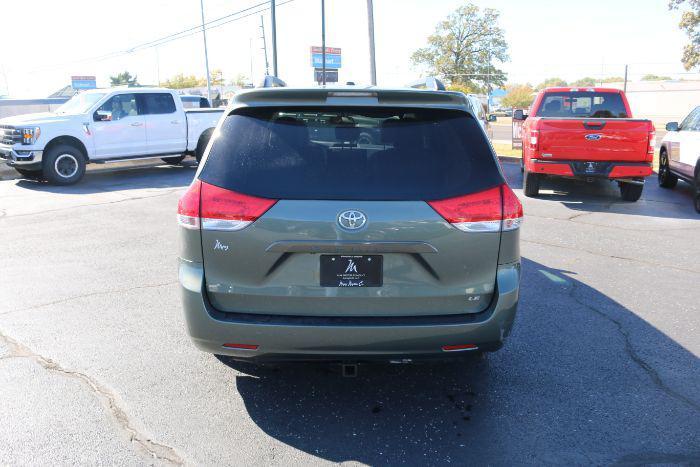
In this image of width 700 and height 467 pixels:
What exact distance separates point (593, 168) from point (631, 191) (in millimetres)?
1319

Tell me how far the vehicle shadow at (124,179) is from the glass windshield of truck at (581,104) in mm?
8212

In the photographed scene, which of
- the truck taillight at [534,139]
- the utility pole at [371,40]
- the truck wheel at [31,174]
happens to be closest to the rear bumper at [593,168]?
the truck taillight at [534,139]

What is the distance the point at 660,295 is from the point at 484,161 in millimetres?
3526

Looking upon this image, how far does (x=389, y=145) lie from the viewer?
3.15 meters

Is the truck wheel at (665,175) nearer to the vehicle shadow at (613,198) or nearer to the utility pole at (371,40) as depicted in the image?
the vehicle shadow at (613,198)

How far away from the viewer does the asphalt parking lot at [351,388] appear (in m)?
3.12

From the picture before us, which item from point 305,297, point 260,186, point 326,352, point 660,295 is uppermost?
point 260,186

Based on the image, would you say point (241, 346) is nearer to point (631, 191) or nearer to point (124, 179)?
point (631, 191)

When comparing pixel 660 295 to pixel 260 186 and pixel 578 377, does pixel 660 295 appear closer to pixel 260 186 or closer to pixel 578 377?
pixel 578 377

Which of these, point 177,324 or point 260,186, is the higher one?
point 260,186

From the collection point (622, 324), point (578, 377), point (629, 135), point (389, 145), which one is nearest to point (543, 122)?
point (629, 135)

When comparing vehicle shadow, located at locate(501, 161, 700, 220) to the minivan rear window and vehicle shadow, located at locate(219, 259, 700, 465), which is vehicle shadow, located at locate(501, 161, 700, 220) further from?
the minivan rear window

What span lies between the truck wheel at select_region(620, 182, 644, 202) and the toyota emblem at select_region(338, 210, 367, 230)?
9.32 metres

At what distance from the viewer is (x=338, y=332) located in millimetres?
3033
